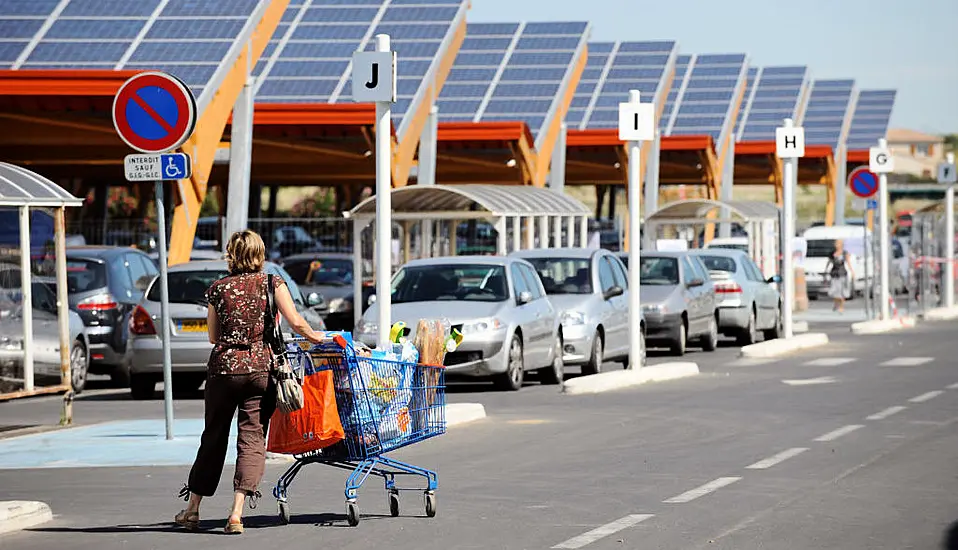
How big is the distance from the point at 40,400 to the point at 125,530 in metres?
10.8

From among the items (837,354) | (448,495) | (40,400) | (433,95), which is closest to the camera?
(448,495)

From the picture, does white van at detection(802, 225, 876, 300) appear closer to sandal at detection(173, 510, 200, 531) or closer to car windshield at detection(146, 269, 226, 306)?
car windshield at detection(146, 269, 226, 306)

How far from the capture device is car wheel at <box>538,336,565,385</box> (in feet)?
71.4

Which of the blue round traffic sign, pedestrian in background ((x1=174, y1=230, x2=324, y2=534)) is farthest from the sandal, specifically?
the blue round traffic sign

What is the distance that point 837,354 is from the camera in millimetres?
27250

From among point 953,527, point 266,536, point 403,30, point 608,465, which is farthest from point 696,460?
point 403,30

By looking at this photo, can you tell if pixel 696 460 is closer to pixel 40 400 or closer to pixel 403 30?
pixel 40 400

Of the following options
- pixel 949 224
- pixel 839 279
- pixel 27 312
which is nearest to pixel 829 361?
pixel 27 312

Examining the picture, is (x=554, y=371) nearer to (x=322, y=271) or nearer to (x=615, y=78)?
(x=322, y=271)

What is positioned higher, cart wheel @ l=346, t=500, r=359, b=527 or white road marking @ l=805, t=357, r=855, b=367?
white road marking @ l=805, t=357, r=855, b=367

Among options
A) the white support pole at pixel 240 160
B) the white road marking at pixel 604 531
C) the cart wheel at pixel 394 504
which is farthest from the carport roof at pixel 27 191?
the white support pole at pixel 240 160

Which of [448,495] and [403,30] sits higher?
[403,30]

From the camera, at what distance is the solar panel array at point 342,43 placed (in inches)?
1400

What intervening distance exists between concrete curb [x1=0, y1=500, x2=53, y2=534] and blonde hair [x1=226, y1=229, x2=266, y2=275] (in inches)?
71.1
